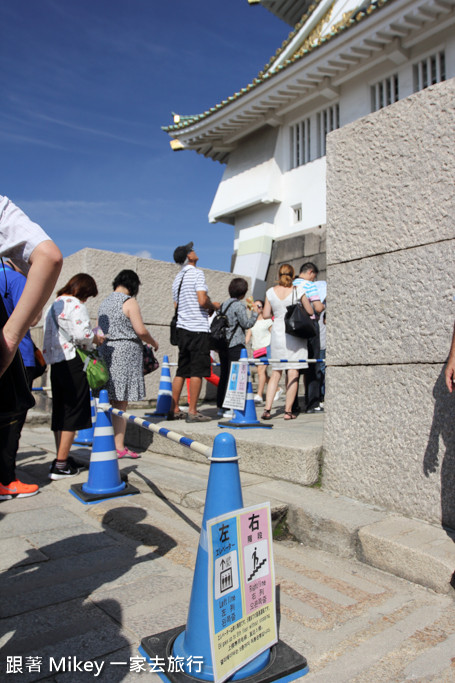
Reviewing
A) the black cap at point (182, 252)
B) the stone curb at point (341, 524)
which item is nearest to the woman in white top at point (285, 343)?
the black cap at point (182, 252)

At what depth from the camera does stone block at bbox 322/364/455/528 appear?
2.75 metres

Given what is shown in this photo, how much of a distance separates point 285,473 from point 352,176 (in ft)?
6.87

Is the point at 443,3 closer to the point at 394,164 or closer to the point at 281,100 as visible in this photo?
the point at 281,100

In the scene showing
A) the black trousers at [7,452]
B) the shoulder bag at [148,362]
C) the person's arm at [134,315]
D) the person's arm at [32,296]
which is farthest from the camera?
the shoulder bag at [148,362]

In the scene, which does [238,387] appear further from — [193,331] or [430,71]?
[430,71]

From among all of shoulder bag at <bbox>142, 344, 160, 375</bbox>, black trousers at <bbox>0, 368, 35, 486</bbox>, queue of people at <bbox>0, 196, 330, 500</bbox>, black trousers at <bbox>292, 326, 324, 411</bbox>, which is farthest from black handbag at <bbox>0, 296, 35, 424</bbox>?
black trousers at <bbox>292, 326, 324, 411</bbox>

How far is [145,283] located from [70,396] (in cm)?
352

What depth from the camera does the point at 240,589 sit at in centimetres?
162

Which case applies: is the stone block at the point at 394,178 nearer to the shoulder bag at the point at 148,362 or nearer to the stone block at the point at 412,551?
the stone block at the point at 412,551

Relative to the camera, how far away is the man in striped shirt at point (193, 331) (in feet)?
17.0

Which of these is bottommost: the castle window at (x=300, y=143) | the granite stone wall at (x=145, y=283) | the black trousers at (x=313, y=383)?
the black trousers at (x=313, y=383)

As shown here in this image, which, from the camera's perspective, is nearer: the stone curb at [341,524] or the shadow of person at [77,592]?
the shadow of person at [77,592]

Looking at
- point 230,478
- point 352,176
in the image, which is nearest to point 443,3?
point 352,176

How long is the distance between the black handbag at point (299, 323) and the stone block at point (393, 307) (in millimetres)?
1772
